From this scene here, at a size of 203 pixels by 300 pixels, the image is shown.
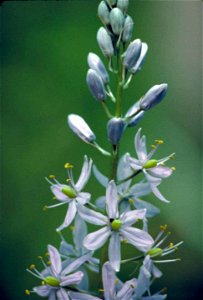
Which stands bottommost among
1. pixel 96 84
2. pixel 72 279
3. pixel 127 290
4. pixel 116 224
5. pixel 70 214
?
pixel 127 290

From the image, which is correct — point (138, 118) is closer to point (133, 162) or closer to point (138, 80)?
point (133, 162)

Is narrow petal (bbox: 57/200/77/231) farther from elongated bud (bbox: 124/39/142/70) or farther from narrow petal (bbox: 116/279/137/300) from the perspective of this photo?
elongated bud (bbox: 124/39/142/70)

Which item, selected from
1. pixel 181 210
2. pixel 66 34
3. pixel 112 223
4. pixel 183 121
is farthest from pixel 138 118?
pixel 66 34

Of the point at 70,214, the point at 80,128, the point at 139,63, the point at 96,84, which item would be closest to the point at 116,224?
the point at 70,214

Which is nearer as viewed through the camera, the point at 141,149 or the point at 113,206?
the point at 113,206

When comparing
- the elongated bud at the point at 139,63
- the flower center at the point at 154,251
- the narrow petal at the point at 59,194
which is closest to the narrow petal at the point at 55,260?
the narrow petal at the point at 59,194

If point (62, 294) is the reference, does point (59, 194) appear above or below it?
above

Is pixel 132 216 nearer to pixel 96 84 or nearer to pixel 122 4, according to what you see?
pixel 96 84

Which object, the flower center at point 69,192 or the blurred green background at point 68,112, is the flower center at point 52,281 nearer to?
the flower center at point 69,192
